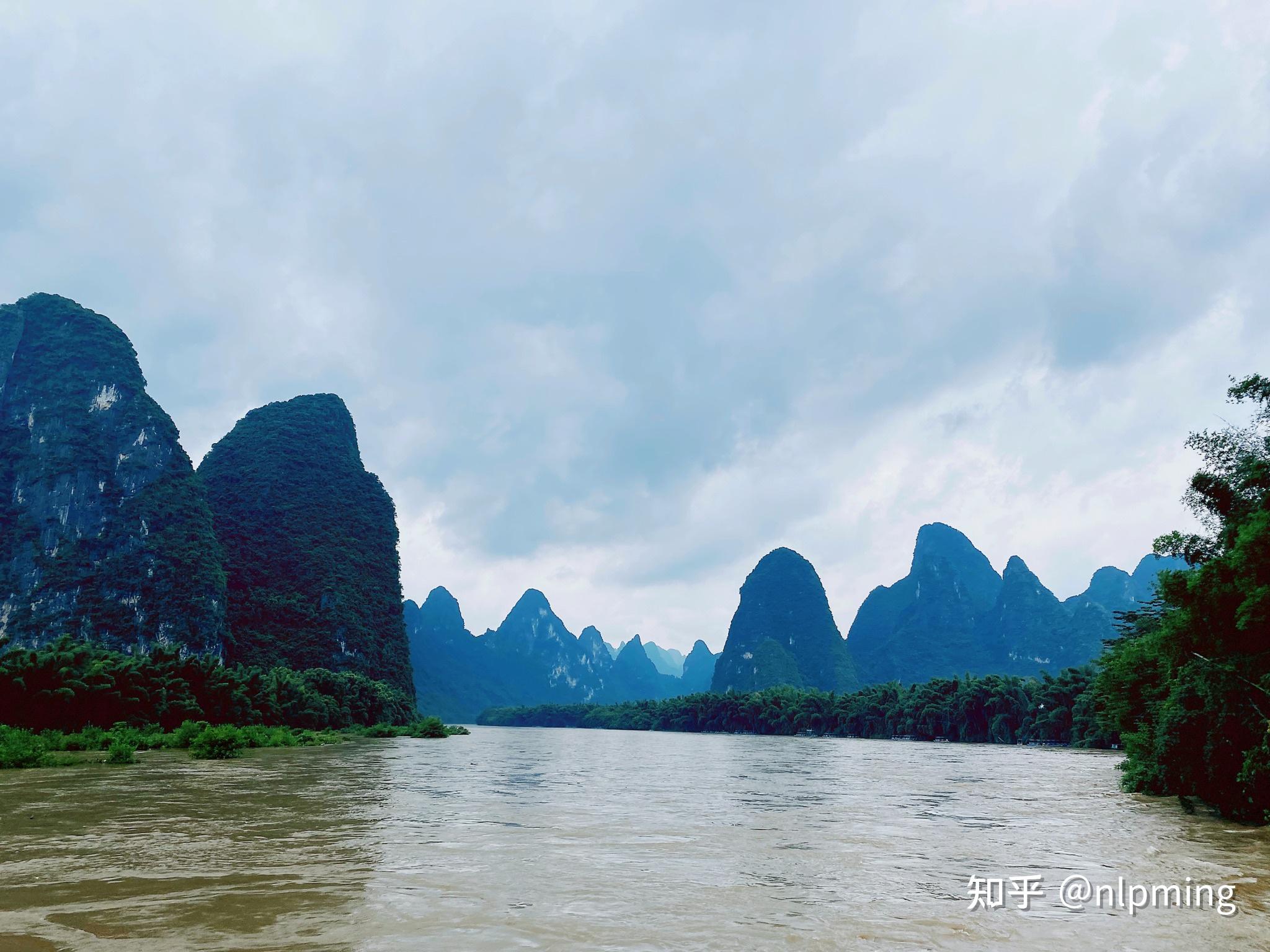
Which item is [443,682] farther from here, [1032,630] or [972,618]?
[1032,630]

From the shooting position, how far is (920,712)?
68062 millimetres

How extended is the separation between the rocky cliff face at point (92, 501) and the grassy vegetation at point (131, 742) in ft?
104

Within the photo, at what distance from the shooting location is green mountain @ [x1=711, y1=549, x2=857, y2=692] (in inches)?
5669

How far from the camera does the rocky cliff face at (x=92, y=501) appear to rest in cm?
6153

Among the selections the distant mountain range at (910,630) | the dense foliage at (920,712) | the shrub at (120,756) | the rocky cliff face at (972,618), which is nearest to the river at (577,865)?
the shrub at (120,756)

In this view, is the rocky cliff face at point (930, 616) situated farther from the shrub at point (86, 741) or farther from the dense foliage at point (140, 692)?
the shrub at point (86, 741)

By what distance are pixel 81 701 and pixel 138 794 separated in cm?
1906

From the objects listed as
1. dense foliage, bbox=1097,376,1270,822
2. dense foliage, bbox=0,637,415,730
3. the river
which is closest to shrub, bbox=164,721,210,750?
dense foliage, bbox=0,637,415,730

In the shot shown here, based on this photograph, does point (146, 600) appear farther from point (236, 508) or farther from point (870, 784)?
point (870, 784)

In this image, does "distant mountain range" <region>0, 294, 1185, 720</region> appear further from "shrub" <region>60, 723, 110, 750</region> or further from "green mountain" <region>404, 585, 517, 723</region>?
"green mountain" <region>404, 585, 517, 723</region>

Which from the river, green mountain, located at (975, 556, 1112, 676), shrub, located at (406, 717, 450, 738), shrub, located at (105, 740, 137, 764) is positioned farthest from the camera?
green mountain, located at (975, 556, 1112, 676)

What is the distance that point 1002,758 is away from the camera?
3784 cm

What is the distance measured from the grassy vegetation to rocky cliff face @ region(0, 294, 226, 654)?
31671 mm

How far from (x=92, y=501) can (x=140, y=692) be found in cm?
4463
